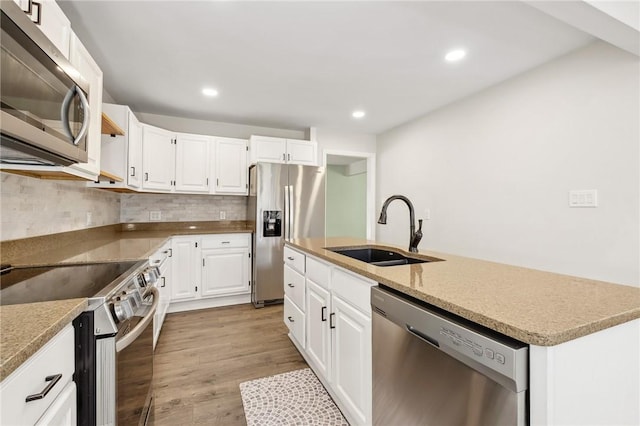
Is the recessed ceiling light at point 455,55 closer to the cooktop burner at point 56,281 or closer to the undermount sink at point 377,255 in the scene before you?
the undermount sink at point 377,255

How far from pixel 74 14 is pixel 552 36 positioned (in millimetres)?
3173

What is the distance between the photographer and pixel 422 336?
93cm

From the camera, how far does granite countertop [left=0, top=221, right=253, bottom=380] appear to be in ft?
2.02

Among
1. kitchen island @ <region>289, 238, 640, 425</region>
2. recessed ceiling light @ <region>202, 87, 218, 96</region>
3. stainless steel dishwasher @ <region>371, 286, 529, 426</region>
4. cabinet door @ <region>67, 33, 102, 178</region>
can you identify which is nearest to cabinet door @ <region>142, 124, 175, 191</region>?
recessed ceiling light @ <region>202, 87, 218, 96</region>

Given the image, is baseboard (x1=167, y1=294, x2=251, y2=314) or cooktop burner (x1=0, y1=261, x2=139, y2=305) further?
baseboard (x1=167, y1=294, x2=251, y2=314)

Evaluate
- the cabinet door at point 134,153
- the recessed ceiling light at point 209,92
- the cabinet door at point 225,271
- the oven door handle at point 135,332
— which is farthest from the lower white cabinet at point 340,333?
the recessed ceiling light at point 209,92

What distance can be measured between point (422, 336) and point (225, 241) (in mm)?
2834

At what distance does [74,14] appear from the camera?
1754 millimetres

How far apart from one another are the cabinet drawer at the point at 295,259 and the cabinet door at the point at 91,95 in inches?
55.0

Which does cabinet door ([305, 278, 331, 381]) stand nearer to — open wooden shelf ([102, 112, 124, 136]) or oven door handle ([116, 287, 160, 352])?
oven door handle ([116, 287, 160, 352])

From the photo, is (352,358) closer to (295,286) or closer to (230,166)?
(295,286)

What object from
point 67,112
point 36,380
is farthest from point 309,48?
point 36,380

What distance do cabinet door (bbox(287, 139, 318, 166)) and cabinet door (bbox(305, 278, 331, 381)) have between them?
89.2 inches

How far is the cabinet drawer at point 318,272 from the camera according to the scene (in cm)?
170
